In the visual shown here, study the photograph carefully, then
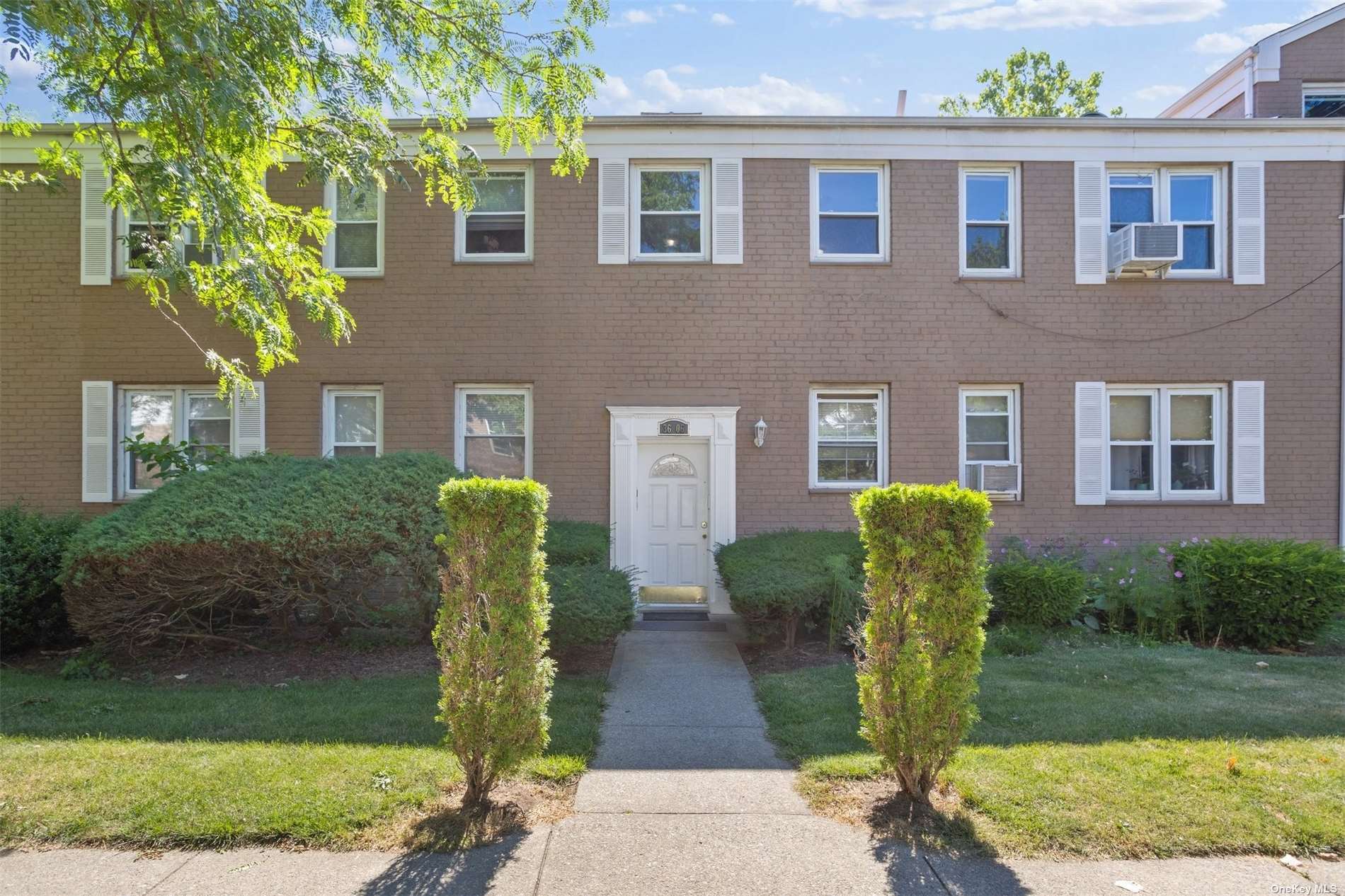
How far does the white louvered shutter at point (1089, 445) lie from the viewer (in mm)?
10289

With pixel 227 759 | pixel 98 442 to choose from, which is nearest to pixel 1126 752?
pixel 227 759

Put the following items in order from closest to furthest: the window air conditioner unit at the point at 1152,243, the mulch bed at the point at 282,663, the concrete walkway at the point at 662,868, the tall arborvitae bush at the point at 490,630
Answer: the concrete walkway at the point at 662,868 → the tall arborvitae bush at the point at 490,630 → the mulch bed at the point at 282,663 → the window air conditioner unit at the point at 1152,243

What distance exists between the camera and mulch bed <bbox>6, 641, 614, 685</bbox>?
7297 millimetres

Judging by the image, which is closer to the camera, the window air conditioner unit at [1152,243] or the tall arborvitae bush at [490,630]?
the tall arborvitae bush at [490,630]

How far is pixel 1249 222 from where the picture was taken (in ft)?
34.1

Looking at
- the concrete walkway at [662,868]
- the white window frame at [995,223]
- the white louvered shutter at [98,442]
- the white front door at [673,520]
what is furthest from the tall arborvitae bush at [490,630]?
the white louvered shutter at [98,442]

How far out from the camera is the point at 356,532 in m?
7.37

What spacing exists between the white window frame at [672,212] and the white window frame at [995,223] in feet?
10.6

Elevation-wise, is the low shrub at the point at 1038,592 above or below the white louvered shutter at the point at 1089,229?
below

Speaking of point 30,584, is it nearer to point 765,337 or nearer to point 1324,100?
point 765,337

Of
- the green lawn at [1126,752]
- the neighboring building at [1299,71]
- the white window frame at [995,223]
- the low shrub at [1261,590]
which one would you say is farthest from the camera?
the neighboring building at [1299,71]

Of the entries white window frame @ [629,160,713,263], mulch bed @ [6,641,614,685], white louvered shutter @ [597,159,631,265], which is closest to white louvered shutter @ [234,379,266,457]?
mulch bed @ [6,641,614,685]

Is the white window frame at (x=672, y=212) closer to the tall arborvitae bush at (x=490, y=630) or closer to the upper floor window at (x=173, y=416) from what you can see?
the upper floor window at (x=173, y=416)

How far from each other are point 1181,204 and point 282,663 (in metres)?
12.0
